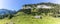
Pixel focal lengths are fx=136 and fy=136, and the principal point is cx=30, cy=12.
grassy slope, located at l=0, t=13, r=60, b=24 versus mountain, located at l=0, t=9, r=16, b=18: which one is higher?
mountain, located at l=0, t=9, r=16, b=18

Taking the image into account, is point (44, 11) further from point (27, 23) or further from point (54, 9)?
point (27, 23)

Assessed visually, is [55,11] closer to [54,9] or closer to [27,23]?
[54,9]

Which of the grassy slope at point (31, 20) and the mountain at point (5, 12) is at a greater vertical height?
the mountain at point (5, 12)

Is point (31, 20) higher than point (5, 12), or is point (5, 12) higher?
point (5, 12)

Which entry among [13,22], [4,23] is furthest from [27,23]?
[4,23]

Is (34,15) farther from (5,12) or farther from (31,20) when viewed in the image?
(5,12)

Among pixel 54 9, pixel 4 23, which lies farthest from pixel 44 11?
pixel 4 23

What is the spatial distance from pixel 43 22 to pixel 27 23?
9.2 inches

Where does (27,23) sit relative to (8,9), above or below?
below

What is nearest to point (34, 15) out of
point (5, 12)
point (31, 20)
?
point (31, 20)

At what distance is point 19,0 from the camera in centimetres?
203

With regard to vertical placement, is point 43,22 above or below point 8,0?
below

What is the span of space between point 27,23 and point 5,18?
355mm

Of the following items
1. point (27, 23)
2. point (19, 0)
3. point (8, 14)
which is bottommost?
point (27, 23)
